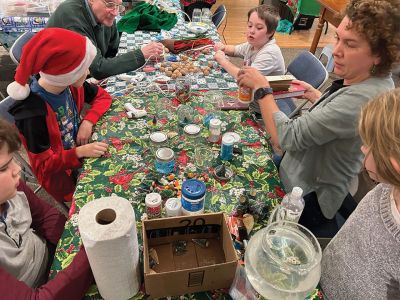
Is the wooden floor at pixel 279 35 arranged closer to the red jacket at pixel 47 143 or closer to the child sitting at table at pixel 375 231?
the red jacket at pixel 47 143

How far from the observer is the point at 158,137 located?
4.46 ft

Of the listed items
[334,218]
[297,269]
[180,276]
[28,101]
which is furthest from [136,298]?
[334,218]

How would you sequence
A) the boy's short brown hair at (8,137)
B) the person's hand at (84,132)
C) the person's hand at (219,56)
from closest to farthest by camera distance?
the boy's short brown hair at (8,137) → the person's hand at (84,132) → the person's hand at (219,56)

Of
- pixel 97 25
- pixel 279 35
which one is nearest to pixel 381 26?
pixel 97 25

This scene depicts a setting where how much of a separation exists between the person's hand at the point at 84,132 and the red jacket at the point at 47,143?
1.1 inches

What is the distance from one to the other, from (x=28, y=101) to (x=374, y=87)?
1.38 m

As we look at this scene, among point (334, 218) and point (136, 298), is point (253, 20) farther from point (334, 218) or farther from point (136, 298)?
point (136, 298)

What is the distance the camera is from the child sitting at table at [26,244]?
31.2 inches

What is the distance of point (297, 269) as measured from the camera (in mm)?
733

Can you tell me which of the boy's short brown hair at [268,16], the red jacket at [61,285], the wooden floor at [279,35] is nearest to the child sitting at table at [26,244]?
the red jacket at [61,285]

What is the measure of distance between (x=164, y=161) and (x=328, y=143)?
0.68 m

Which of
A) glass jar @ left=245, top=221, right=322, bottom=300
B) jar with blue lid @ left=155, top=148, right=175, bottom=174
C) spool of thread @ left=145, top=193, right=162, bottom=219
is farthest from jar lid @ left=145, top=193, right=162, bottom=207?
glass jar @ left=245, top=221, right=322, bottom=300

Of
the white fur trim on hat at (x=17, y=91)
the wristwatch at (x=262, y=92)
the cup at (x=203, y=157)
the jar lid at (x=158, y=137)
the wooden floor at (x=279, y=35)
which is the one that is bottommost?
the wooden floor at (x=279, y=35)

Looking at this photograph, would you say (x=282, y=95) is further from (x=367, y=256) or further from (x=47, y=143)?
(x=47, y=143)
